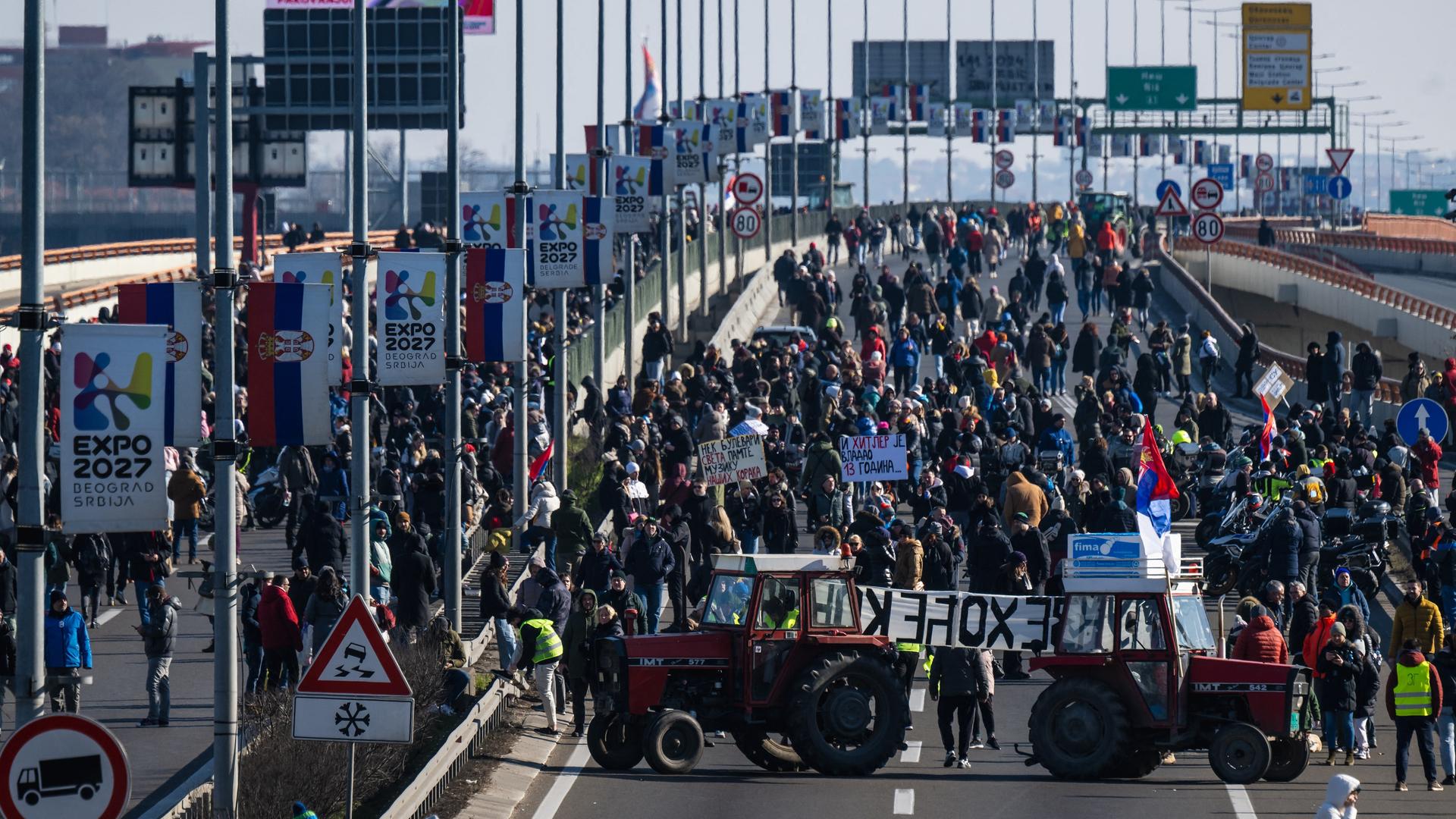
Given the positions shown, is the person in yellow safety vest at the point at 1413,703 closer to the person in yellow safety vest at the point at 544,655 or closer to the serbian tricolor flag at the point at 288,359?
the person in yellow safety vest at the point at 544,655

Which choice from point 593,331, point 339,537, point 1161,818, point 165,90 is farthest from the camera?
point 165,90

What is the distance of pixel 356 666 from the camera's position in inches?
601

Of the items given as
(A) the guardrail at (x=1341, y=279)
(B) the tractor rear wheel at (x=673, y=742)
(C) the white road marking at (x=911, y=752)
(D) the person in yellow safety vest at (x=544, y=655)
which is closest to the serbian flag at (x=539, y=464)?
(D) the person in yellow safety vest at (x=544, y=655)

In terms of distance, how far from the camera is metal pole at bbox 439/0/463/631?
85.4 feet

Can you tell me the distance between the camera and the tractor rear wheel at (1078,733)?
66.3ft

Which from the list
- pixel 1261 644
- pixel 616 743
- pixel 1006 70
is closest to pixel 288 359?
pixel 616 743

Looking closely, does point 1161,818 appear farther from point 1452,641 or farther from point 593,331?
point 593,331

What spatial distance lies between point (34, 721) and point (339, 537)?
15382mm

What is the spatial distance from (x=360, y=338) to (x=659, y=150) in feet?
83.7

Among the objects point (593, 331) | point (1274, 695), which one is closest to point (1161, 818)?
point (1274, 695)

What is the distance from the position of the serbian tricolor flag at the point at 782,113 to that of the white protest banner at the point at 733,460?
4284 centimetres

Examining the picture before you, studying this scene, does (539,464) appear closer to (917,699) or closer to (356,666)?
(917,699)

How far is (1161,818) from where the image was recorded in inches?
755

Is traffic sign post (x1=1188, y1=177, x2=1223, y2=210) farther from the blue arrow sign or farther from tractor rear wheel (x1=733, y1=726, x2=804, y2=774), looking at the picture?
tractor rear wheel (x1=733, y1=726, x2=804, y2=774)
